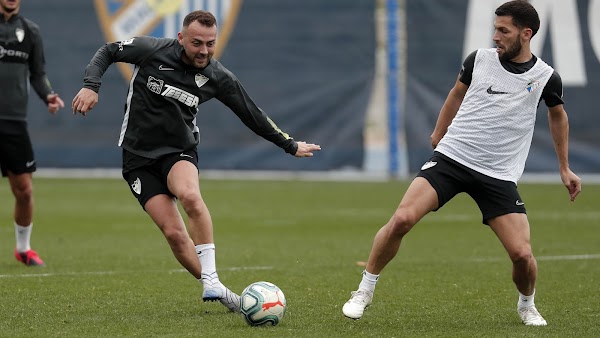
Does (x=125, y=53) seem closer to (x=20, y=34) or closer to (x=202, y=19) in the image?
(x=202, y=19)

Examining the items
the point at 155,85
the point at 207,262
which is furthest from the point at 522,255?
the point at 155,85

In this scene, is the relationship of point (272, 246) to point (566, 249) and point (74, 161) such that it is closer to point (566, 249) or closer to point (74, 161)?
point (566, 249)

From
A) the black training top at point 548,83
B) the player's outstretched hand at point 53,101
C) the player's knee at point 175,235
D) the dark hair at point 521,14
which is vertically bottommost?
the player's knee at point 175,235

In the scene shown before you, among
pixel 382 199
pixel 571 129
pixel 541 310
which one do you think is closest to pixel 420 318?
pixel 541 310

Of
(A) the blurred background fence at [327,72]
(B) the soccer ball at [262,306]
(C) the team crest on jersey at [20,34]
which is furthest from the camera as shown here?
(A) the blurred background fence at [327,72]

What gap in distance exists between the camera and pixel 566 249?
11.8m

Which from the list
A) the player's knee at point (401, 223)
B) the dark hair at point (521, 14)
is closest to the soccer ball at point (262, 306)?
the player's knee at point (401, 223)

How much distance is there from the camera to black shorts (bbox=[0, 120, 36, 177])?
34.7ft

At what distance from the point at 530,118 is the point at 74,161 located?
15.7 meters

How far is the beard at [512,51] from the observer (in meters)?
7.20

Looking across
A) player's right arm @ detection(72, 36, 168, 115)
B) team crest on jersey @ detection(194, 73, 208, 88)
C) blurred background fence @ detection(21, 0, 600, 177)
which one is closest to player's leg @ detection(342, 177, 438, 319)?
team crest on jersey @ detection(194, 73, 208, 88)

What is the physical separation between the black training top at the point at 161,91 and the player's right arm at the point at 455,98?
4.59 ft

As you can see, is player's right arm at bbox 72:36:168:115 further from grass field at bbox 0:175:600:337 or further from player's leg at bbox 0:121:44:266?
player's leg at bbox 0:121:44:266

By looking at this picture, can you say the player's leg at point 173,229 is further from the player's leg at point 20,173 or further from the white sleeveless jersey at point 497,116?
the player's leg at point 20,173
